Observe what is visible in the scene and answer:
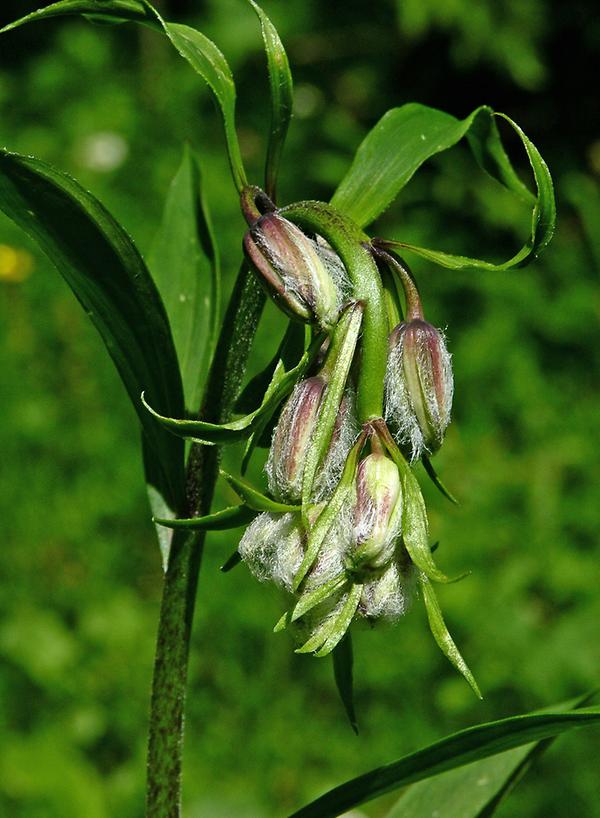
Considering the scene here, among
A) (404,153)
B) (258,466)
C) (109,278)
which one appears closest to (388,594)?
(109,278)

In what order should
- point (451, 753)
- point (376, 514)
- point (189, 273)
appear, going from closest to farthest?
1. point (376, 514)
2. point (451, 753)
3. point (189, 273)

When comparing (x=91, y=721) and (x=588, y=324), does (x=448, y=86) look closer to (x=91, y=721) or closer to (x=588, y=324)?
(x=588, y=324)

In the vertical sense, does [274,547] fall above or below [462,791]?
above

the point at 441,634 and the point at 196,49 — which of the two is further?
the point at 196,49

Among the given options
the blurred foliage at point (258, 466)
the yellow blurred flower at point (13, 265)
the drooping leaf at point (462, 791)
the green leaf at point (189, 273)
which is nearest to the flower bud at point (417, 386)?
the green leaf at point (189, 273)

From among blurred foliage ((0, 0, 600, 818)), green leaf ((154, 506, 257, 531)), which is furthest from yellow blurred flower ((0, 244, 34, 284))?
green leaf ((154, 506, 257, 531))

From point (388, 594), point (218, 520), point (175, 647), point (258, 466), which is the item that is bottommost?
point (258, 466)

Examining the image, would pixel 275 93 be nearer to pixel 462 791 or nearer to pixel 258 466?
pixel 462 791
